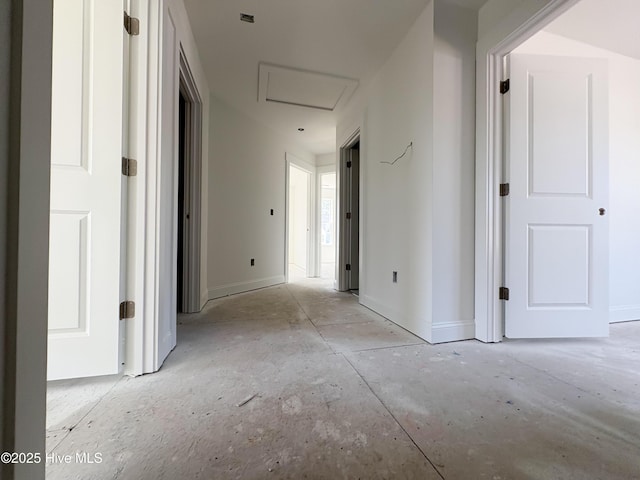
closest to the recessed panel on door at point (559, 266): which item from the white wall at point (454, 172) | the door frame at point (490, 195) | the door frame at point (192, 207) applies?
the door frame at point (490, 195)

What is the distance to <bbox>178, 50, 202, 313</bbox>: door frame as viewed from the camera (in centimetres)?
259

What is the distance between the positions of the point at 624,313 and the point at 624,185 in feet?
3.64

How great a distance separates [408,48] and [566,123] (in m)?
1.22

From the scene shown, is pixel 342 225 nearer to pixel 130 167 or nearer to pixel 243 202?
pixel 243 202

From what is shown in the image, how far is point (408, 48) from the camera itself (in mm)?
2182

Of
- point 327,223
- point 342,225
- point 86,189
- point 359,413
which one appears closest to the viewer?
point 359,413

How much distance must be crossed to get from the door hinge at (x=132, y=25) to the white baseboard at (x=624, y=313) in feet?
12.8

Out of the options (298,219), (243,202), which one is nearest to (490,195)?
(243,202)

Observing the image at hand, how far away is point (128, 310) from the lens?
139cm

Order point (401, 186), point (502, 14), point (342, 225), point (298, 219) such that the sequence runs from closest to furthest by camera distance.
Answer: point (502, 14), point (401, 186), point (342, 225), point (298, 219)

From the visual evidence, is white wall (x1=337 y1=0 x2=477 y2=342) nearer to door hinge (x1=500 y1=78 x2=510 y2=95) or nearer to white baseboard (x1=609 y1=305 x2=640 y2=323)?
door hinge (x1=500 y1=78 x2=510 y2=95)

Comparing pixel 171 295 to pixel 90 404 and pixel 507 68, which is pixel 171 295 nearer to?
pixel 90 404

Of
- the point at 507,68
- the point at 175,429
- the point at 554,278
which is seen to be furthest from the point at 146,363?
the point at 507,68

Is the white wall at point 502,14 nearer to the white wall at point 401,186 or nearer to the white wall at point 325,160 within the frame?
the white wall at point 401,186
